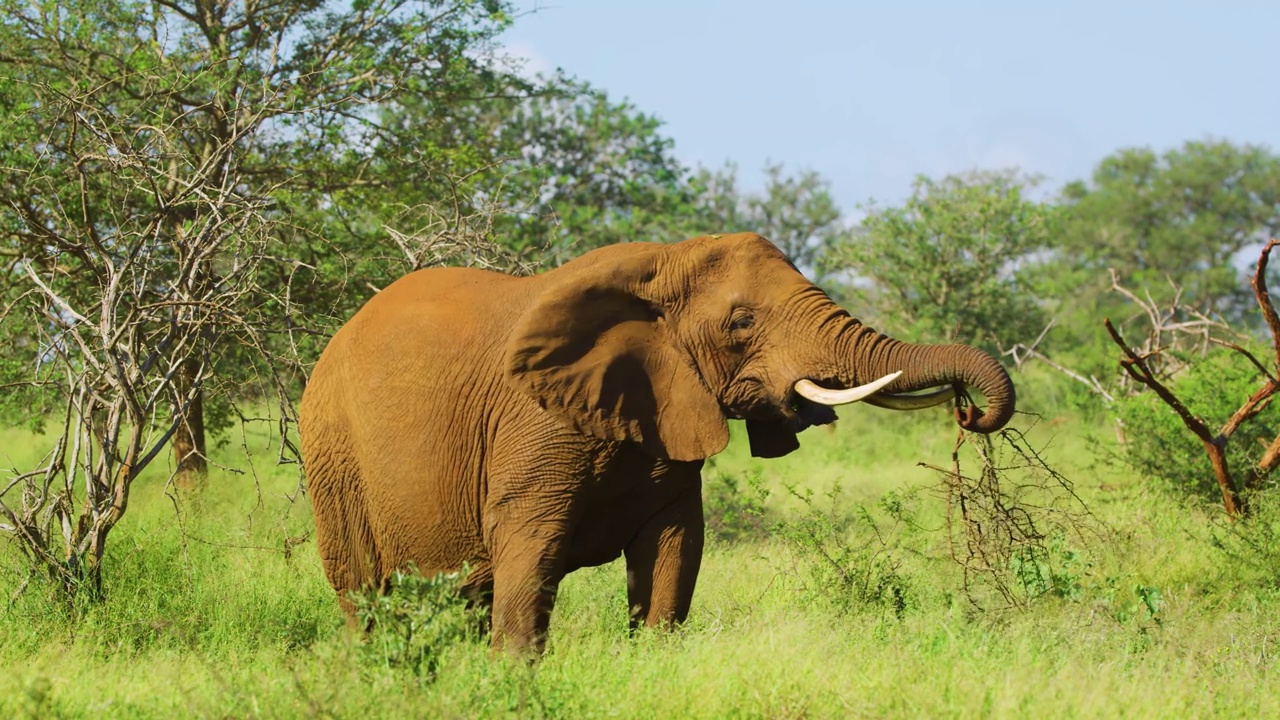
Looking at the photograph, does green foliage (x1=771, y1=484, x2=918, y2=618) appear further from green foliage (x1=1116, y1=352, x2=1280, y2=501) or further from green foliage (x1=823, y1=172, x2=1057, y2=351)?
green foliage (x1=823, y1=172, x2=1057, y2=351)

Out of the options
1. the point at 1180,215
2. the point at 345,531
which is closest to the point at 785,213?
the point at 1180,215

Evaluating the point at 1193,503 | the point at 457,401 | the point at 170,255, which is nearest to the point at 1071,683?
the point at 457,401

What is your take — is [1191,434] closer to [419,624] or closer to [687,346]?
[687,346]

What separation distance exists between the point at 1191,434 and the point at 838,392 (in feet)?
23.0

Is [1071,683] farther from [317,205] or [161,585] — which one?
[317,205]

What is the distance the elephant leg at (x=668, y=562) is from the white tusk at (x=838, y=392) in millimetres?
752

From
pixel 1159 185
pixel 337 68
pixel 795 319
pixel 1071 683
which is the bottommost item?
pixel 1071 683

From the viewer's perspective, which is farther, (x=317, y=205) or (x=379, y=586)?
(x=317, y=205)

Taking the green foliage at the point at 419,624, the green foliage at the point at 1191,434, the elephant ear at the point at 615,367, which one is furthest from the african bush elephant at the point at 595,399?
the green foliage at the point at 1191,434

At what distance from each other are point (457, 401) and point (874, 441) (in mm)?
13303

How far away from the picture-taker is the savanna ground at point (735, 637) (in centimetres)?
507

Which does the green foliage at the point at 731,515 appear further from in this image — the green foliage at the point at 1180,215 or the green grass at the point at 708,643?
the green foliage at the point at 1180,215

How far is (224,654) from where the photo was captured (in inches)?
267

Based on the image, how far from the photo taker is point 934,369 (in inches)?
222
